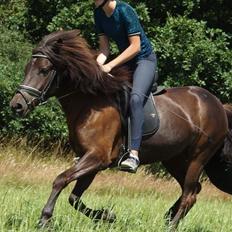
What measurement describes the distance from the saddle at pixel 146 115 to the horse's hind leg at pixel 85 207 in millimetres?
639

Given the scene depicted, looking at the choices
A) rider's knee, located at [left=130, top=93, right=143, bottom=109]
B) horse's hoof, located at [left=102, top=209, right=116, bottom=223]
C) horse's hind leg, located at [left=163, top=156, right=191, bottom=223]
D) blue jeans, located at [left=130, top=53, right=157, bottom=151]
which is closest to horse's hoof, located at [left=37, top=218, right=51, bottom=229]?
horse's hoof, located at [left=102, top=209, right=116, bottom=223]

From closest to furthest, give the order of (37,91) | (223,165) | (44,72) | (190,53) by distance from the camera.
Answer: (37,91) → (44,72) → (223,165) → (190,53)

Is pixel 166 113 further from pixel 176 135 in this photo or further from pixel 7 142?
pixel 7 142

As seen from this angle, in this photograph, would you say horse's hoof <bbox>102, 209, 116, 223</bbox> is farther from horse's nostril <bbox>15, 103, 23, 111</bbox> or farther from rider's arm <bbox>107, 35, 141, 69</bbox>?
rider's arm <bbox>107, 35, 141, 69</bbox>

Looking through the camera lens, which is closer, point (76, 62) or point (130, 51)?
point (76, 62)

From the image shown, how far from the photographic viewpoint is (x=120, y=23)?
24.3 feet

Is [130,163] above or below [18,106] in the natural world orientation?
below

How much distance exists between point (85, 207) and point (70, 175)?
0.56 meters

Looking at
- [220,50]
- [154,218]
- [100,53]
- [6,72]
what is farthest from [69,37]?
[220,50]

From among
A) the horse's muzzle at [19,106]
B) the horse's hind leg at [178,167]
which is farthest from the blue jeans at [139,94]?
the horse's hind leg at [178,167]

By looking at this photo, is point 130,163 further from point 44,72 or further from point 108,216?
point 44,72

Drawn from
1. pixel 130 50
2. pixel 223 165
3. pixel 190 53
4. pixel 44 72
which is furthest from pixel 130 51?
pixel 190 53

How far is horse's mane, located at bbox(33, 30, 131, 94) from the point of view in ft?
23.5

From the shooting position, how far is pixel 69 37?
730 cm
